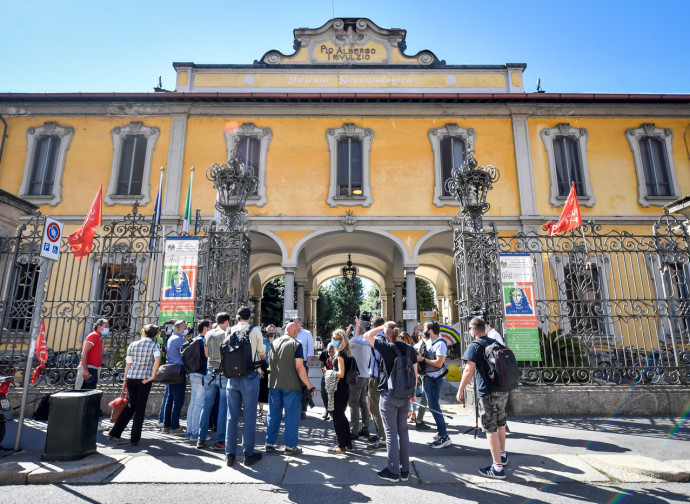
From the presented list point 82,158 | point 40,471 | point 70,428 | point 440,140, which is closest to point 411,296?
point 440,140

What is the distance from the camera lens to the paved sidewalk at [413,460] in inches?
177

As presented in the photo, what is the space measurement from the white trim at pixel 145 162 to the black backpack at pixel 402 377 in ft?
43.8

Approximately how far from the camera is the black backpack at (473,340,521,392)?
179 inches

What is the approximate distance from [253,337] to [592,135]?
15.8 meters

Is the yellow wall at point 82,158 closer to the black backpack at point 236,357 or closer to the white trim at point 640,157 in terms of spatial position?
the black backpack at point 236,357

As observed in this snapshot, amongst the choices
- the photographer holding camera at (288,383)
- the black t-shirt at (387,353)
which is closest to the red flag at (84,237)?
the photographer holding camera at (288,383)

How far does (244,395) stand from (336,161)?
11.9 metres

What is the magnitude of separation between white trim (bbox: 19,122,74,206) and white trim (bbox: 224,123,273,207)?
5895 millimetres

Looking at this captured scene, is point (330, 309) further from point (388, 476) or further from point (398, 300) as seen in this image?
point (388, 476)

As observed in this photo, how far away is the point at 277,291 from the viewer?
33406mm

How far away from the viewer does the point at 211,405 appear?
5844 millimetres

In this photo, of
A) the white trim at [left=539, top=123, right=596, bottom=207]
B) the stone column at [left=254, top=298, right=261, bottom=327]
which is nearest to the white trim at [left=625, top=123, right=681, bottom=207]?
the white trim at [left=539, top=123, right=596, bottom=207]

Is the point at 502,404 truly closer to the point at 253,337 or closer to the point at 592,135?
the point at 253,337

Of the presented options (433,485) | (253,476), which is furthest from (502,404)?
(253,476)
